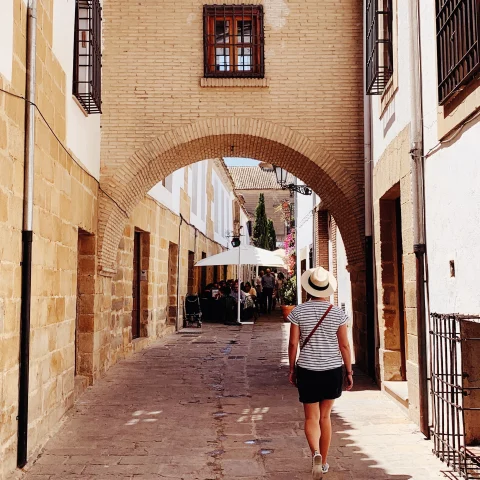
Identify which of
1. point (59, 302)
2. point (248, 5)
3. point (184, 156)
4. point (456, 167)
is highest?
point (248, 5)

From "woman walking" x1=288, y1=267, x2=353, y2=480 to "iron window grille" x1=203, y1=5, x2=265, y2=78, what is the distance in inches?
221

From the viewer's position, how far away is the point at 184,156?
10.5 meters

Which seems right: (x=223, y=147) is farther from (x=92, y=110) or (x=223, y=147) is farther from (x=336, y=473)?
(x=336, y=473)

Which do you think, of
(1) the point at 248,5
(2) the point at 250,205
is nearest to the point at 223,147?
(1) the point at 248,5

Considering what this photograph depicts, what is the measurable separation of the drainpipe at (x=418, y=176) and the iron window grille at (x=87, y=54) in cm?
370

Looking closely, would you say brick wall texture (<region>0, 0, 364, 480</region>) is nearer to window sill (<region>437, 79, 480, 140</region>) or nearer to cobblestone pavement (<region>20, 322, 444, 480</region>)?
cobblestone pavement (<region>20, 322, 444, 480</region>)

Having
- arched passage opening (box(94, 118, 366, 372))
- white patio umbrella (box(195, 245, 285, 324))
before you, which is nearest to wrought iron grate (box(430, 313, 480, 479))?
arched passage opening (box(94, 118, 366, 372))

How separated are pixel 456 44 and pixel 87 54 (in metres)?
4.83

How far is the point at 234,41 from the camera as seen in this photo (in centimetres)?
977

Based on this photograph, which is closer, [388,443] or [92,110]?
[388,443]

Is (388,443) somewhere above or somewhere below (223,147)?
below

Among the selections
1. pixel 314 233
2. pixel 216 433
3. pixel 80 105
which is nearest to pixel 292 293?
pixel 314 233

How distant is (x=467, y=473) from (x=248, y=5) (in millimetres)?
7373

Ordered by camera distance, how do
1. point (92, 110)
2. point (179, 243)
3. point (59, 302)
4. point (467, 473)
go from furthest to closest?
1. point (179, 243)
2. point (92, 110)
3. point (59, 302)
4. point (467, 473)
